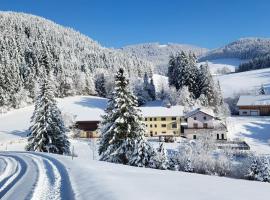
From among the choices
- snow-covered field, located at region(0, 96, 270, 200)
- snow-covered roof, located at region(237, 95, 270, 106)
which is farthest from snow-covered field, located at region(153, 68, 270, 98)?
snow-covered field, located at region(0, 96, 270, 200)

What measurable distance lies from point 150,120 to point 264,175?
179 feet

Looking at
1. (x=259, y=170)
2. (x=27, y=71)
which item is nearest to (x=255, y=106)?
(x=27, y=71)

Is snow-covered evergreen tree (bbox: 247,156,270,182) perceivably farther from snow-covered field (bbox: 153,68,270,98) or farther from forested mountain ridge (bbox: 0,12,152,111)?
snow-covered field (bbox: 153,68,270,98)

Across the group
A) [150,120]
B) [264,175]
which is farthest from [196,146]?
[150,120]

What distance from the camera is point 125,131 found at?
3728 cm

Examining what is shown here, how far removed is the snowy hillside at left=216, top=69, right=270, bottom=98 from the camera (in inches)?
6586

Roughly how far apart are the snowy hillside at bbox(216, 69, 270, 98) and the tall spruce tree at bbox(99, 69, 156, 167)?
127294mm

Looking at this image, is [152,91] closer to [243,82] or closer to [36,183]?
[243,82]

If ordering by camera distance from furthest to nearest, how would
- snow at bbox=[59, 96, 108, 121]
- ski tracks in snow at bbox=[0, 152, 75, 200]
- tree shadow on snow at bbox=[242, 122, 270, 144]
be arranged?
snow at bbox=[59, 96, 108, 121] → tree shadow on snow at bbox=[242, 122, 270, 144] → ski tracks in snow at bbox=[0, 152, 75, 200]

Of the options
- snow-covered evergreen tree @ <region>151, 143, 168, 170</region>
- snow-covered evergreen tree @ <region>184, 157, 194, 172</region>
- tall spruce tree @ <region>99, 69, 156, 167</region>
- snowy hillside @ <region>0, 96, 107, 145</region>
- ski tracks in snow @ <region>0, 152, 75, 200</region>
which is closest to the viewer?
ski tracks in snow @ <region>0, 152, 75, 200</region>

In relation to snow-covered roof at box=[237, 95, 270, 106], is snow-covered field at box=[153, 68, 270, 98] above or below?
above

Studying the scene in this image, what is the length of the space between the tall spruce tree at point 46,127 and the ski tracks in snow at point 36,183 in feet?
69.7

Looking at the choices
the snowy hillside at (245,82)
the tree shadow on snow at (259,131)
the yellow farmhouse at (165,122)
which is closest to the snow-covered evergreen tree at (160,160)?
the tree shadow on snow at (259,131)

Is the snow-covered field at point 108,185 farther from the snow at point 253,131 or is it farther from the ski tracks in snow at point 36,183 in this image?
the snow at point 253,131
